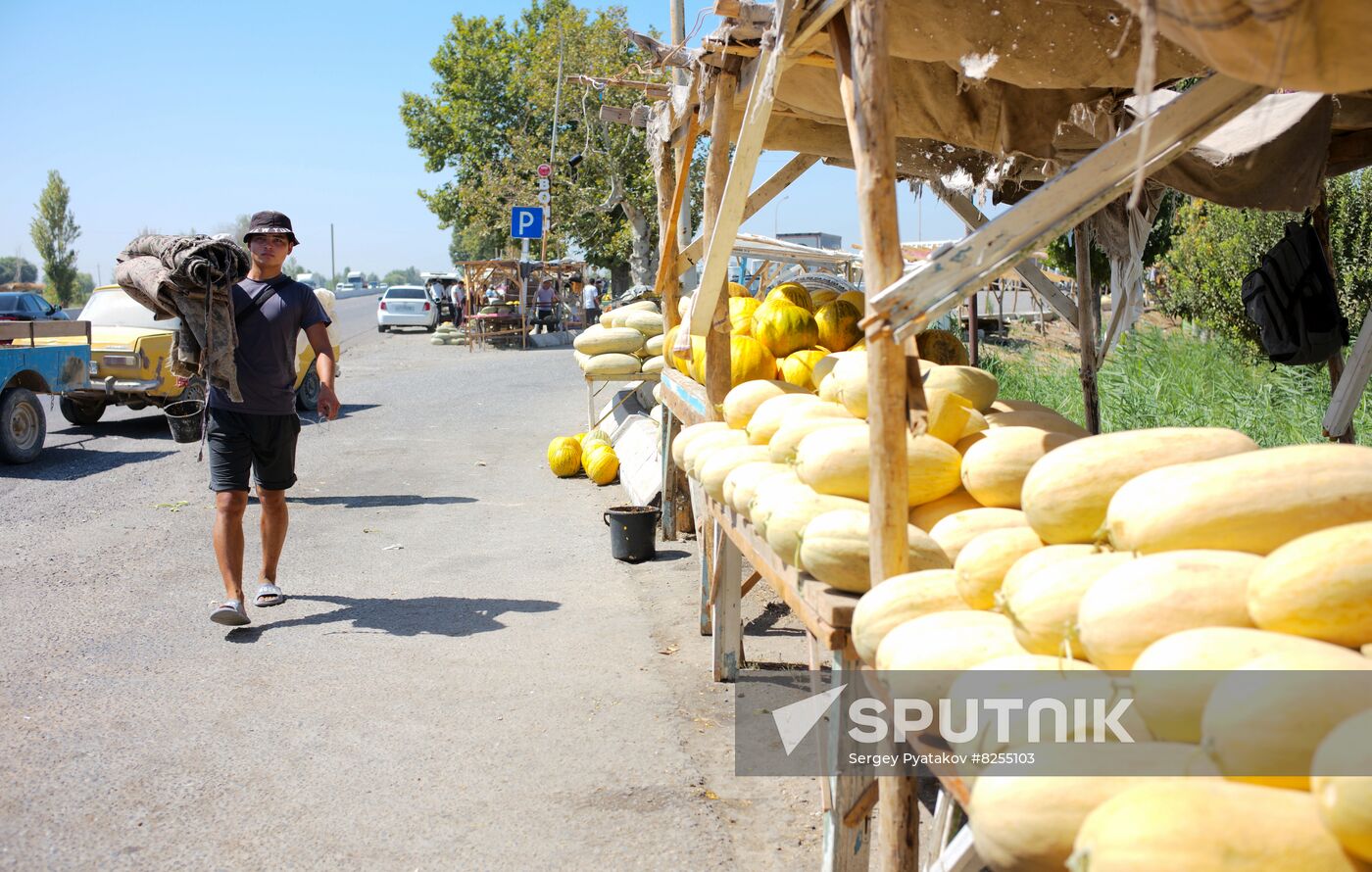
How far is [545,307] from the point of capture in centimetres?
3186

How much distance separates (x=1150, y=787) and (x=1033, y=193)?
1365 mm

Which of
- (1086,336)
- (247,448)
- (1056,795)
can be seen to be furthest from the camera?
(1086,336)

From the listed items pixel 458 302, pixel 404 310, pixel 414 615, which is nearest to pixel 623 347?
pixel 414 615

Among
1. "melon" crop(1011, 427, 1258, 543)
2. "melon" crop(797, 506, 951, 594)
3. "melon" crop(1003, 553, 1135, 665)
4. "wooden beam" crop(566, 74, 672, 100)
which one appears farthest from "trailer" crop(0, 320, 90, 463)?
"melon" crop(1003, 553, 1135, 665)

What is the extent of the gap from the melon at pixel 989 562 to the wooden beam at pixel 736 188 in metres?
1.78

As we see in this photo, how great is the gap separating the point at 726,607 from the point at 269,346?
2.96m

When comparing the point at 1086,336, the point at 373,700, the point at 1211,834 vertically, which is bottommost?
the point at 373,700

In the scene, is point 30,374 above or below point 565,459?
above

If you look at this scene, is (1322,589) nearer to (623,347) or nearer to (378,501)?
(378,501)

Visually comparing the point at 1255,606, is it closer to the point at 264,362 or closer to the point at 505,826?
the point at 505,826

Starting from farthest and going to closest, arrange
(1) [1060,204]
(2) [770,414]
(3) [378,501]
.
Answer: (3) [378,501] < (2) [770,414] < (1) [1060,204]

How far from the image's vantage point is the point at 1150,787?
4.46 ft

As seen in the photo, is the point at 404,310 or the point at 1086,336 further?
the point at 404,310

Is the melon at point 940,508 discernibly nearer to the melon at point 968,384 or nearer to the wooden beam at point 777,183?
the melon at point 968,384
